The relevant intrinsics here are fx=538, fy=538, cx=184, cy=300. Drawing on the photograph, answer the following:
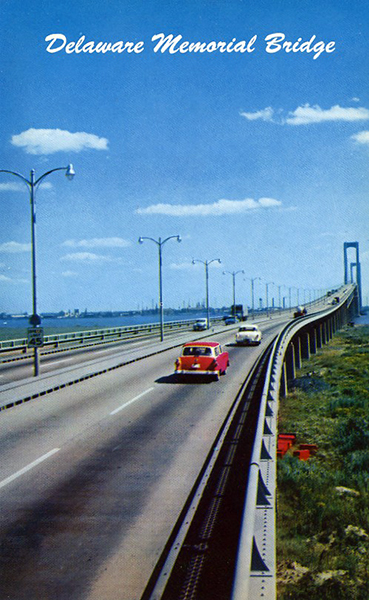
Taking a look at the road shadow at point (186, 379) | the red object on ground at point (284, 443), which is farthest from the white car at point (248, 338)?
the red object on ground at point (284, 443)

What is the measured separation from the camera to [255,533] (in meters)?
6.82

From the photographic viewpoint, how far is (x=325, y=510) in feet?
43.7

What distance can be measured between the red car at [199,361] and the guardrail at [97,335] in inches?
692

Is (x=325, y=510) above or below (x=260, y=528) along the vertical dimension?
below

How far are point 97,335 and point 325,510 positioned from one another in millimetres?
43147

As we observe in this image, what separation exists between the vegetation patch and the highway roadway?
2.46m

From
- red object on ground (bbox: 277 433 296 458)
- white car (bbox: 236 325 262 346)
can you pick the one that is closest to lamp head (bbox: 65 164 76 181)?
red object on ground (bbox: 277 433 296 458)

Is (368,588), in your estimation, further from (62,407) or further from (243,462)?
(62,407)

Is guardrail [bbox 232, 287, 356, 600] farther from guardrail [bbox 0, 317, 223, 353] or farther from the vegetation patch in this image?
guardrail [bbox 0, 317, 223, 353]

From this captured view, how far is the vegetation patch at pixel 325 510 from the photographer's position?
9734 mm

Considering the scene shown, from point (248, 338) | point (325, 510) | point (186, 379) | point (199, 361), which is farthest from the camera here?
point (248, 338)

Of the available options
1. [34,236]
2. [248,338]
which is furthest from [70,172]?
[248,338]

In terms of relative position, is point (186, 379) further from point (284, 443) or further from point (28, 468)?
point (28, 468)

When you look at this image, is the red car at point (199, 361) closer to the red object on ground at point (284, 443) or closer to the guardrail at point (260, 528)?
the red object on ground at point (284, 443)
